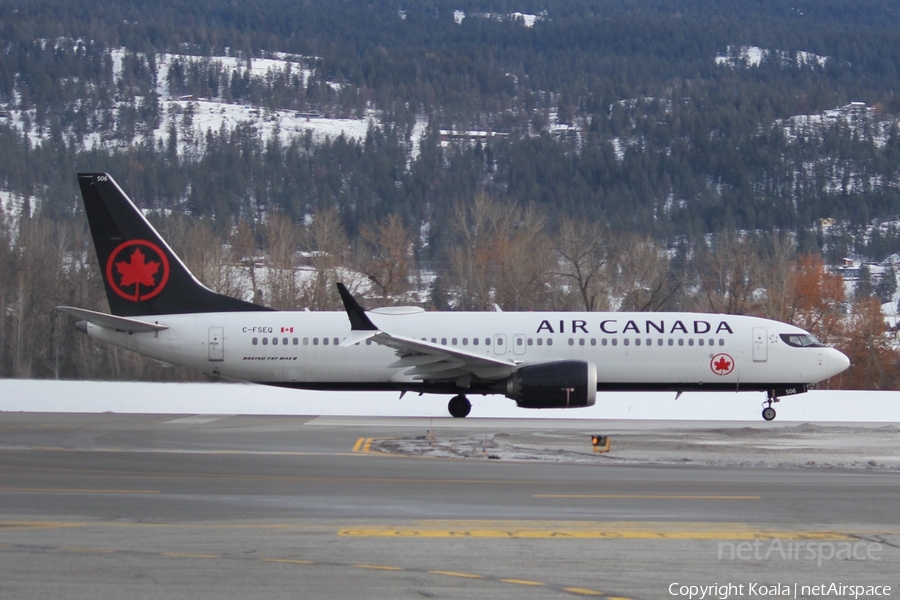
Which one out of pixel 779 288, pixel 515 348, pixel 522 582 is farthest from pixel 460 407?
pixel 779 288

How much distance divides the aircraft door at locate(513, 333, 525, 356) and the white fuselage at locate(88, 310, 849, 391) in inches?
1.0

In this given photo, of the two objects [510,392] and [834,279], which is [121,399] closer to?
[510,392]

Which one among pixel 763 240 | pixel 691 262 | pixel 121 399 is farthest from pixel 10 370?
pixel 763 240

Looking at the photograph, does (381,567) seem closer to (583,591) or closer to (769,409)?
(583,591)

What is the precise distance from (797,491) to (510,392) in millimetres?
11665

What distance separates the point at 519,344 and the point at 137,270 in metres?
9.86

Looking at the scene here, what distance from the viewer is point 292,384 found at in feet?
90.2

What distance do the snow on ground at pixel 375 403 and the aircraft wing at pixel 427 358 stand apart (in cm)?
112

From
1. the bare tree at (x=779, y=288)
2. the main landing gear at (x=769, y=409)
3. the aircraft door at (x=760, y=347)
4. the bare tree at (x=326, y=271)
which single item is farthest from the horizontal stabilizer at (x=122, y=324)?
the bare tree at (x=779, y=288)

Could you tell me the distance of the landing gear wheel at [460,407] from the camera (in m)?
26.4

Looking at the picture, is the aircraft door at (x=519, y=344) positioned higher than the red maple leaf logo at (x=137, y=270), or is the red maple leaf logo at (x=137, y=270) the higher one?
the red maple leaf logo at (x=137, y=270)

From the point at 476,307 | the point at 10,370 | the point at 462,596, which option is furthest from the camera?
the point at 476,307

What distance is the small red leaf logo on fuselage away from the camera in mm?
27297

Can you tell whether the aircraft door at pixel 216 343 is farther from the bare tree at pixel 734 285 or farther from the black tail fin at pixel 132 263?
the bare tree at pixel 734 285
